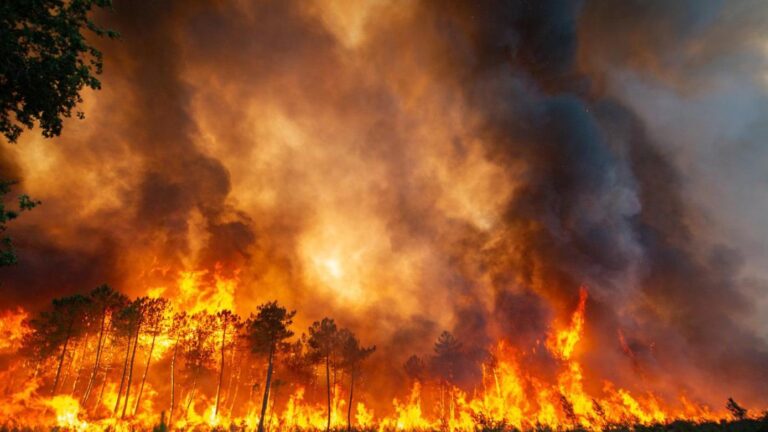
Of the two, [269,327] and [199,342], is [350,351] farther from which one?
[199,342]

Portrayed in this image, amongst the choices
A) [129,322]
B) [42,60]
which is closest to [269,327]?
[129,322]

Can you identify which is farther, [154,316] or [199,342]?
[199,342]

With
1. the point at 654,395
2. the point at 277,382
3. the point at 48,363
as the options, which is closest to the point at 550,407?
the point at 654,395

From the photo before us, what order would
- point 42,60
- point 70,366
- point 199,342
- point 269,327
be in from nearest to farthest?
point 42,60
point 269,327
point 199,342
point 70,366

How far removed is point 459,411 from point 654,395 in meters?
50.2

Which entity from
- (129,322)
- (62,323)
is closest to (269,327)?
(129,322)

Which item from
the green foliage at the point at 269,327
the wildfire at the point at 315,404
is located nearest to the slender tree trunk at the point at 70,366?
the wildfire at the point at 315,404

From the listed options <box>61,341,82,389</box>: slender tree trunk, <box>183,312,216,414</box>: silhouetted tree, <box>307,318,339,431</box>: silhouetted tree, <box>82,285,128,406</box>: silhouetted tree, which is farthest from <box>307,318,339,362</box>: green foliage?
<box>61,341,82,389</box>: slender tree trunk

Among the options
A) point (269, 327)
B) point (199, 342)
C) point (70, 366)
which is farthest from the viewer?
point (70, 366)

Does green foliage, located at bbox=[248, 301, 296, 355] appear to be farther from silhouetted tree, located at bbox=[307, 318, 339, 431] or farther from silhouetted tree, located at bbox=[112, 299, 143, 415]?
silhouetted tree, located at bbox=[112, 299, 143, 415]

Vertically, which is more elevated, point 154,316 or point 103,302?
point 103,302

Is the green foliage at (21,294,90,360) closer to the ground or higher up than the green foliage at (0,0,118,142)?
closer to the ground

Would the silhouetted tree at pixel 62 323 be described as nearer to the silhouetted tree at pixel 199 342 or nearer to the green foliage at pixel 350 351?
the silhouetted tree at pixel 199 342

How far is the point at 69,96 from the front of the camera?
1399cm
